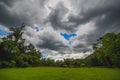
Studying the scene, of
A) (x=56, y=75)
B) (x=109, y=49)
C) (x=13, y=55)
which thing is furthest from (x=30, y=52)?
(x=56, y=75)

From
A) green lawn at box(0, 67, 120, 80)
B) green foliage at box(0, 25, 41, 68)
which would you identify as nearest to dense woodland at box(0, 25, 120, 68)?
green foliage at box(0, 25, 41, 68)

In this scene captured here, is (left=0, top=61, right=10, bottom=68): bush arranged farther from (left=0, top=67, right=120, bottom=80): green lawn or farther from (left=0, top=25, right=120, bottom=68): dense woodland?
(left=0, top=67, right=120, bottom=80): green lawn

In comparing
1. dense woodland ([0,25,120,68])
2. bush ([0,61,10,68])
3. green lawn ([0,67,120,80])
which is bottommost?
green lawn ([0,67,120,80])

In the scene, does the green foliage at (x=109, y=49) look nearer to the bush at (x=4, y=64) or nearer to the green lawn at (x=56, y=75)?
the green lawn at (x=56, y=75)

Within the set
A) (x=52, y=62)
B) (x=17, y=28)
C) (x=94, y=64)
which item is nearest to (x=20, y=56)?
(x=17, y=28)

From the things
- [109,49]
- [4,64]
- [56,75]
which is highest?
[109,49]

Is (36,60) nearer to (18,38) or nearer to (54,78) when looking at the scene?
(18,38)

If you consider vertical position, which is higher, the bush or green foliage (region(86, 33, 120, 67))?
green foliage (region(86, 33, 120, 67))

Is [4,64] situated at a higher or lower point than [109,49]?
lower

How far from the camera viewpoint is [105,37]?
6431 centimetres

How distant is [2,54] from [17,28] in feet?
51.7

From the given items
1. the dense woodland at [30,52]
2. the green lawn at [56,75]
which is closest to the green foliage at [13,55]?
the dense woodland at [30,52]

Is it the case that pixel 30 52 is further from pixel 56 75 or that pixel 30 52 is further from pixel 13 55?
pixel 56 75

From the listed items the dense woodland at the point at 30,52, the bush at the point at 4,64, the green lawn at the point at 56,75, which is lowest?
the green lawn at the point at 56,75
